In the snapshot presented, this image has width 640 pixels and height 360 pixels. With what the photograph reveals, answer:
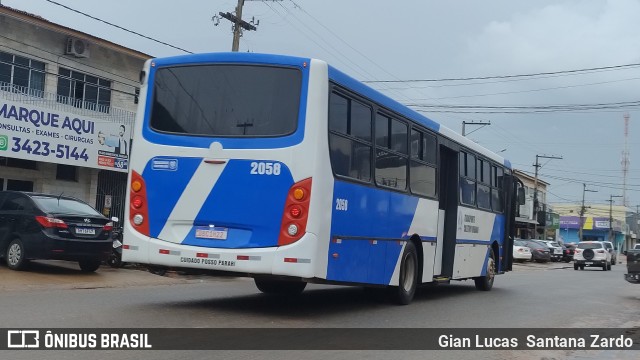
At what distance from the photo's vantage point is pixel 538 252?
43.2 m

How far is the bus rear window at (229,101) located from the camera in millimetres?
8930

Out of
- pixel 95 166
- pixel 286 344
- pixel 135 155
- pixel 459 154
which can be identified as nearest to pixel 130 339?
pixel 286 344

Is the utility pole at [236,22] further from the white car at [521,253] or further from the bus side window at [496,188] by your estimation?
the white car at [521,253]

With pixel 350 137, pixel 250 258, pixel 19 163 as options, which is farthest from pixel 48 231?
pixel 19 163

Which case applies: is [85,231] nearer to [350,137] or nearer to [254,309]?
[254,309]

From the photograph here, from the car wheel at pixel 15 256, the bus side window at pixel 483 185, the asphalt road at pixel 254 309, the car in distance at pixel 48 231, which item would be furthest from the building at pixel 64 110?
the bus side window at pixel 483 185

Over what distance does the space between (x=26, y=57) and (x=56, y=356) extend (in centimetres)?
1860

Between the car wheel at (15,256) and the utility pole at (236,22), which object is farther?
the utility pole at (236,22)

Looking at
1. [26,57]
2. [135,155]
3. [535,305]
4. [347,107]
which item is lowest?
[535,305]

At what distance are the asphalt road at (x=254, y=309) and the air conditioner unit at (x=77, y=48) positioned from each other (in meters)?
11.0

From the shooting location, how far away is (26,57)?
22609mm

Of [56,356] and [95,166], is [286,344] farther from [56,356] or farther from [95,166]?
[95,166]

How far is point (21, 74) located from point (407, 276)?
16.2 metres

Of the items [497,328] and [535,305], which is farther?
[535,305]
